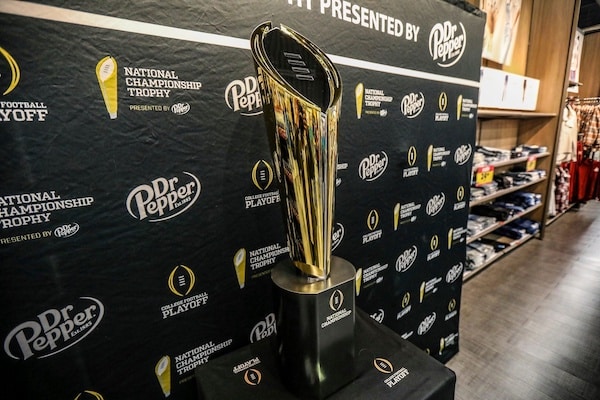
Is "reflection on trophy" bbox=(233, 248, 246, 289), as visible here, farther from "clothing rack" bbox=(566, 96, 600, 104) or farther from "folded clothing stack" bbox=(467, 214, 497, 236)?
"clothing rack" bbox=(566, 96, 600, 104)

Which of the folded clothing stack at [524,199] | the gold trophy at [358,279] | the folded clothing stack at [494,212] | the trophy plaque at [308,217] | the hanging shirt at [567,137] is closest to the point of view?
the trophy plaque at [308,217]

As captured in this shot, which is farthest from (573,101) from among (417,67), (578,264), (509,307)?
(417,67)

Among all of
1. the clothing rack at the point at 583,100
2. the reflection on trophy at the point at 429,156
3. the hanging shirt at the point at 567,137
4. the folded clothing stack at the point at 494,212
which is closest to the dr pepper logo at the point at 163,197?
the reflection on trophy at the point at 429,156

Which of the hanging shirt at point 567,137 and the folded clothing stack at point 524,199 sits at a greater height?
the hanging shirt at point 567,137

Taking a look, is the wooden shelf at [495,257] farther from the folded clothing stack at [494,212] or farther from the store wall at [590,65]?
the store wall at [590,65]

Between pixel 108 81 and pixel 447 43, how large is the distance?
1309mm

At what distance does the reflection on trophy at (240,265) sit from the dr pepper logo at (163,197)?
0.68 ft

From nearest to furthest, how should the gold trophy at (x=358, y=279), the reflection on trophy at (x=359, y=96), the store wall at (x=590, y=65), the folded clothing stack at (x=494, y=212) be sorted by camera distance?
the reflection on trophy at (x=359, y=96) → the gold trophy at (x=358, y=279) → the folded clothing stack at (x=494, y=212) → the store wall at (x=590, y=65)

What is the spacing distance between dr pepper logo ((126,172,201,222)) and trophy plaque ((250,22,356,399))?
0.27 m

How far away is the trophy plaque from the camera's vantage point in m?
0.52

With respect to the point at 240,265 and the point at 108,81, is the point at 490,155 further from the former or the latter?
the point at 108,81

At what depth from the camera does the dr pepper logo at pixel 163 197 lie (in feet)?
2.15

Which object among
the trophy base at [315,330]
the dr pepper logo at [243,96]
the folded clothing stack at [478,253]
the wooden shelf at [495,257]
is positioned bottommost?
the wooden shelf at [495,257]

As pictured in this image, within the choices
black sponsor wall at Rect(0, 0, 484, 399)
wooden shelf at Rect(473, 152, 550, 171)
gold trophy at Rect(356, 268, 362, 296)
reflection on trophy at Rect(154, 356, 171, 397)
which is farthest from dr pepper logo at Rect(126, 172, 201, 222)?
wooden shelf at Rect(473, 152, 550, 171)
